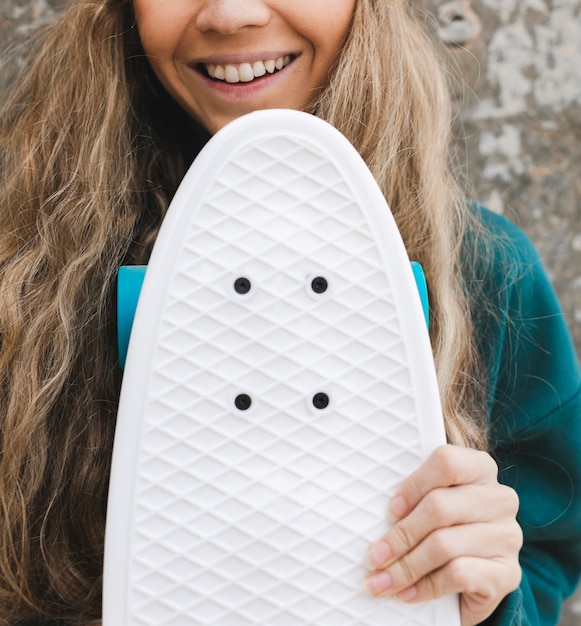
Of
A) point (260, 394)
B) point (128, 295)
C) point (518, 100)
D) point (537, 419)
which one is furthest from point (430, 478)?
point (518, 100)

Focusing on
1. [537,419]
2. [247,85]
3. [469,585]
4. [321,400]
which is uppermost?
[247,85]

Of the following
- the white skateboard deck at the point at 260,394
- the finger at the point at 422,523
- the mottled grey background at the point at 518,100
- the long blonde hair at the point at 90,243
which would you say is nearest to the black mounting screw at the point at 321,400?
the white skateboard deck at the point at 260,394

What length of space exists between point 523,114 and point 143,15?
0.58m

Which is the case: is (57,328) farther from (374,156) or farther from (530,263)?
(530,263)

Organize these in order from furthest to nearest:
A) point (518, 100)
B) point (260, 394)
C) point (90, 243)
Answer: point (518, 100), point (90, 243), point (260, 394)

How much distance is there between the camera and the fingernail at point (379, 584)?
0.58m

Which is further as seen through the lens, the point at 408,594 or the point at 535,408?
the point at 535,408

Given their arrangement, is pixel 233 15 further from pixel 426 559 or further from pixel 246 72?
pixel 426 559

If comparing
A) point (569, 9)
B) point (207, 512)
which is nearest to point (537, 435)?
point (207, 512)

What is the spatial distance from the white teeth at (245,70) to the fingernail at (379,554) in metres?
0.47

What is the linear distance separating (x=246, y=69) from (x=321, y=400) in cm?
38

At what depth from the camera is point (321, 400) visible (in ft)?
1.90

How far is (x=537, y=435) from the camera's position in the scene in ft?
3.05

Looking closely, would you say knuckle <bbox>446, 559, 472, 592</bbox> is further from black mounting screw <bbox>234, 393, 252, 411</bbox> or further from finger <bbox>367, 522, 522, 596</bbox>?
black mounting screw <bbox>234, 393, 252, 411</bbox>
